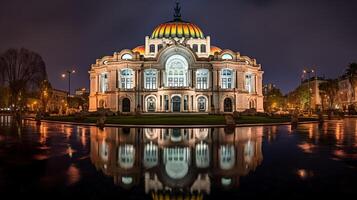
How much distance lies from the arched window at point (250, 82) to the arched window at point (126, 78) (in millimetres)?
33797

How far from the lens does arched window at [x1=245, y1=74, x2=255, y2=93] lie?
9739cm

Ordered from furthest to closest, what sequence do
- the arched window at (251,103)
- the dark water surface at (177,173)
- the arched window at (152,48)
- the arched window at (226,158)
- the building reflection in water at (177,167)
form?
the arched window at (152,48) < the arched window at (251,103) < the arched window at (226,158) < the building reflection in water at (177,167) < the dark water surface at (177,173)

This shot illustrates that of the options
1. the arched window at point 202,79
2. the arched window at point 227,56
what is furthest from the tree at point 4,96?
the arched window at point 227,56

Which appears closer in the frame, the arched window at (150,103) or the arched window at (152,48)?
the arched window at (150,103)

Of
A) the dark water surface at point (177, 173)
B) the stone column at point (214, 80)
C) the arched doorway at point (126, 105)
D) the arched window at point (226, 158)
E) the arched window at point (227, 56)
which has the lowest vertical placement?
the dark water surface at point (177, 173)

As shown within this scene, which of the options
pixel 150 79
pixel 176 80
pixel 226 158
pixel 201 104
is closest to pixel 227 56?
pixel 201 104

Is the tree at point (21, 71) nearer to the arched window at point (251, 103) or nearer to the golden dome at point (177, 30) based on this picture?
the golden dome at point (177, 30)

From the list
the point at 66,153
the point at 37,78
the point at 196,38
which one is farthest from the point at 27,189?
the point at 196,38

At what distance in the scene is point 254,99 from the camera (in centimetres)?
9806

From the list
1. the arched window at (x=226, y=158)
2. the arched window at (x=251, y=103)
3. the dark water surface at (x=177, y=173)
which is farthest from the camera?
the arched window at (x=251, y=103)

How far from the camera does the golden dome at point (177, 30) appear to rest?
320 ft

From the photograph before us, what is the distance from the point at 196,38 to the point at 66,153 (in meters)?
84.5

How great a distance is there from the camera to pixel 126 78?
9088 centimetres

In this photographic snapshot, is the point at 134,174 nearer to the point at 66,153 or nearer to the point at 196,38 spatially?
the point at 66,153
